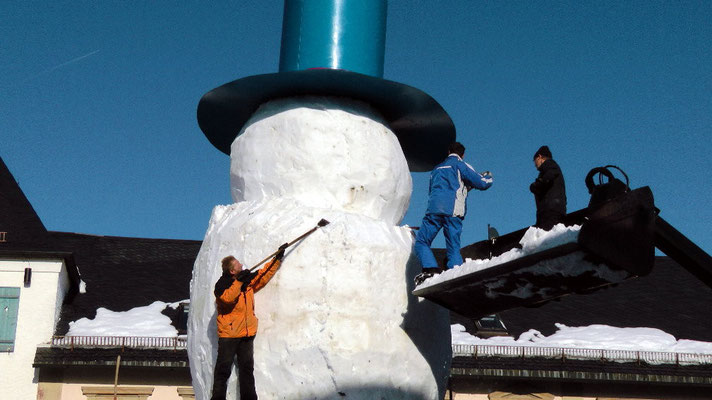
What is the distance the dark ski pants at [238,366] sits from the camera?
6.57 meters

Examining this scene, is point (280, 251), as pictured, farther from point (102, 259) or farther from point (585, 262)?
point (102, 259)

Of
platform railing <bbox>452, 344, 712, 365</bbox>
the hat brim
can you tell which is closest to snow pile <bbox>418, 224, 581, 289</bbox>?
the hat brim

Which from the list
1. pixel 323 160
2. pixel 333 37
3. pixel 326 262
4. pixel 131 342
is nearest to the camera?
pixel 326 262

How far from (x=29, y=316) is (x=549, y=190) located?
15.7 meters

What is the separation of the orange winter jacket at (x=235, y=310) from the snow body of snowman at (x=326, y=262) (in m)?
0.13

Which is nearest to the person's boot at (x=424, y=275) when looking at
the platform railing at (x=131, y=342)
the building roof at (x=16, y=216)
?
the platform railing at (x=131, y=342)

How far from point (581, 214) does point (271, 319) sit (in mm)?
2180

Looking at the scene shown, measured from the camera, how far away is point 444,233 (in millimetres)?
7234

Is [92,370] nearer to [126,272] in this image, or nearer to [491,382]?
[126,272]

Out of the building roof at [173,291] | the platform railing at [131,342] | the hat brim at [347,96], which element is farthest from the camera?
the building roof at [173,291]

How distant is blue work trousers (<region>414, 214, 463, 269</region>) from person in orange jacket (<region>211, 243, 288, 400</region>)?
102 centimetres

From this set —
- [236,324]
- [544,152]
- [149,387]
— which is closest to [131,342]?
[149,387]

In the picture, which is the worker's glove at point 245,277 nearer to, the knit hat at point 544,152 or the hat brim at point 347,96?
the hat brim at point 347,96

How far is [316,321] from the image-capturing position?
6664 millimetres
